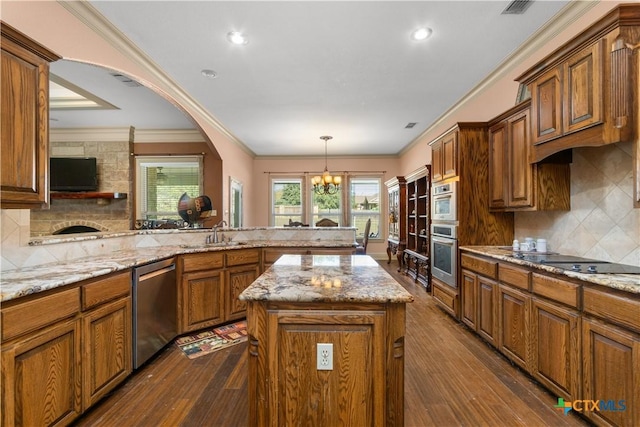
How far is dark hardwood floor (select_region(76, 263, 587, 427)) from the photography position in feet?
5.88

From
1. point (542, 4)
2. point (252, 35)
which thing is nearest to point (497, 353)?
point (542, 4)

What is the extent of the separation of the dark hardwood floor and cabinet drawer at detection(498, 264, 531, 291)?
71 cm

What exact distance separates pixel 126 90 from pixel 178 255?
8.97 feet

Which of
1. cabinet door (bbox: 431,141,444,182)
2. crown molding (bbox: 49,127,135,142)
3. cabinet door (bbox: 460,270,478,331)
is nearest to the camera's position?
cabinet door (bbox: 460,270,478,331)

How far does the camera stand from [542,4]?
2.34m

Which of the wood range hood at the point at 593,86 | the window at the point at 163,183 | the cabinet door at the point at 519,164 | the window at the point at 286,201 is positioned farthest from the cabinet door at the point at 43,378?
the window at the point at 286,201

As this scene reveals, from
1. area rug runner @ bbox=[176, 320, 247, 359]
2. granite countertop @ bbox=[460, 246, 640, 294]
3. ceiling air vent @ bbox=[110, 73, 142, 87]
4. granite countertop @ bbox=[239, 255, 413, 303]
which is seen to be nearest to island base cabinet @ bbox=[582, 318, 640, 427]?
granite countertop @ bbox=[460, 246, 640, 294]

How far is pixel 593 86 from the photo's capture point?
1841mm

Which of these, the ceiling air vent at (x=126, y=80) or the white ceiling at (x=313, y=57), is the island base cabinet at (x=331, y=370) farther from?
the ceiling air vent at (x=126, y=80)

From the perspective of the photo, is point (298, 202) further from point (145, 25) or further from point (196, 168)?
point (145, 25)

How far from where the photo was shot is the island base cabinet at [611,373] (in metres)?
1.44

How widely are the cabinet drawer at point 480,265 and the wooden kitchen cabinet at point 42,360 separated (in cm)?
312

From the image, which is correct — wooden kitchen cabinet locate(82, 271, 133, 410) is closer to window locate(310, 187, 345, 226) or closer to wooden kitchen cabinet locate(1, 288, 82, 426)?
wooden kitchen cabinet locate(1, 288, 82, 426)

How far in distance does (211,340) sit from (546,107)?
11.8 feet
